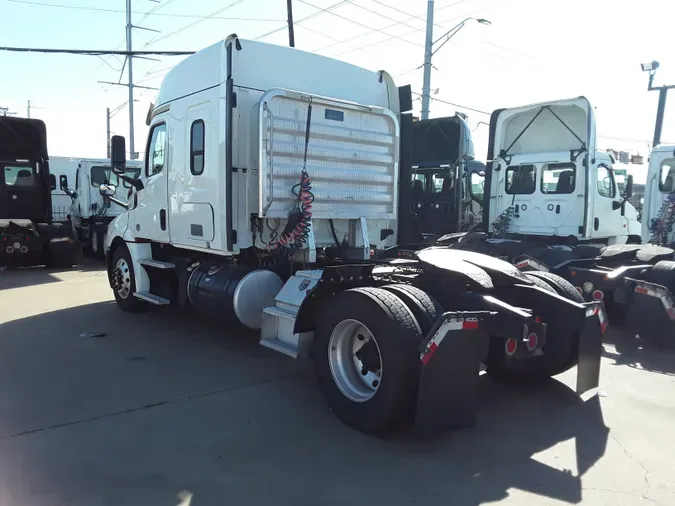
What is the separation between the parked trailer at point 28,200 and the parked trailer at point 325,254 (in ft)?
20.1

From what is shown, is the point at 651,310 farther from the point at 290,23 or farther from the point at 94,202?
the point at 94,202

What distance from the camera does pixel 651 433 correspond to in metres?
4.21

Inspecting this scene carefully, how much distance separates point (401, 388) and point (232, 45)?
13.0 feet

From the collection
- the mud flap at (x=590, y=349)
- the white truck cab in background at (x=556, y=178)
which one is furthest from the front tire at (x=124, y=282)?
the white truck cab in background at (x=556, y=178)

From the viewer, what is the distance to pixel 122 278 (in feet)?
26.9

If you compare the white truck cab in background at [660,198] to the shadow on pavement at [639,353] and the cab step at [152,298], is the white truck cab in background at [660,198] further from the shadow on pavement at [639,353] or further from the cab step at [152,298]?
the cab step at [152,298]

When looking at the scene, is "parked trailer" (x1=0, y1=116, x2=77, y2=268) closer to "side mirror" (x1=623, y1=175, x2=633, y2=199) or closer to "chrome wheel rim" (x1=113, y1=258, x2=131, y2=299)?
"chrome wheel rim" (x1=113, y1=258, x2=131, y2=299)

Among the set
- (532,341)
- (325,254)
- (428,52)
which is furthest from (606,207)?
(428,52)

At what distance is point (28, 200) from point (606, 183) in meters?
13.7

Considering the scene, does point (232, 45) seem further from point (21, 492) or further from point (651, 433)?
point (651, 433)

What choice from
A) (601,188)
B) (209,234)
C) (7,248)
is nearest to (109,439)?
(209,234)

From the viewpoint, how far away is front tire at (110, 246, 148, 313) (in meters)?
7.95

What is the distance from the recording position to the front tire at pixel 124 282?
26.1 ft

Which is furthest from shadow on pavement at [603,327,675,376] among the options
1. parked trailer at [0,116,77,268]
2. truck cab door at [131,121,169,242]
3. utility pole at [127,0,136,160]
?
utility pole at [127,0,136,160]
